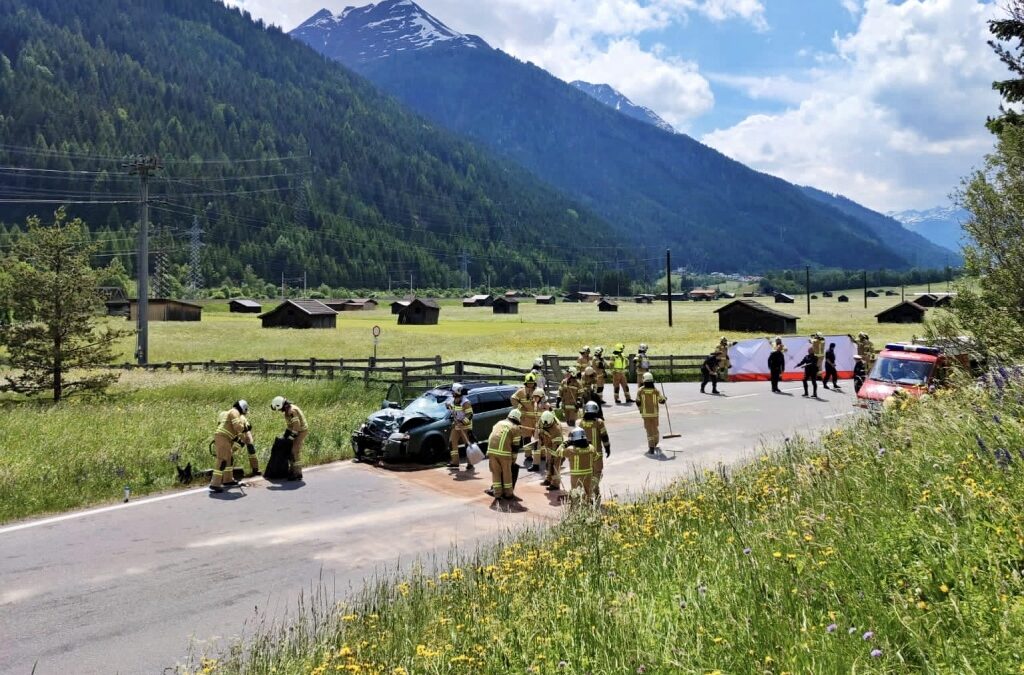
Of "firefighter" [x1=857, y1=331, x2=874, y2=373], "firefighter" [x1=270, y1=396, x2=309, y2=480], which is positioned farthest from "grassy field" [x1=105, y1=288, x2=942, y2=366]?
"firefighter" [x1=270, y1=396, x2=309, y2=480]

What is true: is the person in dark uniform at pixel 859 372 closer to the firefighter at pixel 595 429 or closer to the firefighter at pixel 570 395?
the firefighter at pixel 570 395

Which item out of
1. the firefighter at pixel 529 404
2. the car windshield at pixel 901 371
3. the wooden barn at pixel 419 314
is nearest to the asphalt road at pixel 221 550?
the firefighter at pixel 529 404

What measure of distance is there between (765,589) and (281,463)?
10.8 m

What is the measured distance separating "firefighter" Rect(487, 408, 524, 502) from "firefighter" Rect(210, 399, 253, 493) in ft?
16.1

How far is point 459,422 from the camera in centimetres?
1499

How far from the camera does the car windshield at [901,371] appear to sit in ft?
53.5

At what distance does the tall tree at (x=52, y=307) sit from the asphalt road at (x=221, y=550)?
47.9 ft

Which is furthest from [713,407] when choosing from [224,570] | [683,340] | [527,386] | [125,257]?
[125,257]

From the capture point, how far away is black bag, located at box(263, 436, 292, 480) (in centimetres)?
1381

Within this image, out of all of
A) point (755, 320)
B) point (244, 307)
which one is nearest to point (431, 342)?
point (755, 320)

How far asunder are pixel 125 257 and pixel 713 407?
6728 inches

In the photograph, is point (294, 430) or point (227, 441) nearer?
point (227, 441)

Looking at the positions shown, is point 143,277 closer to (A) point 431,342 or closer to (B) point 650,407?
(A) point 431,342

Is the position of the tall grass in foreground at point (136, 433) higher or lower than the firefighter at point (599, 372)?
lower
